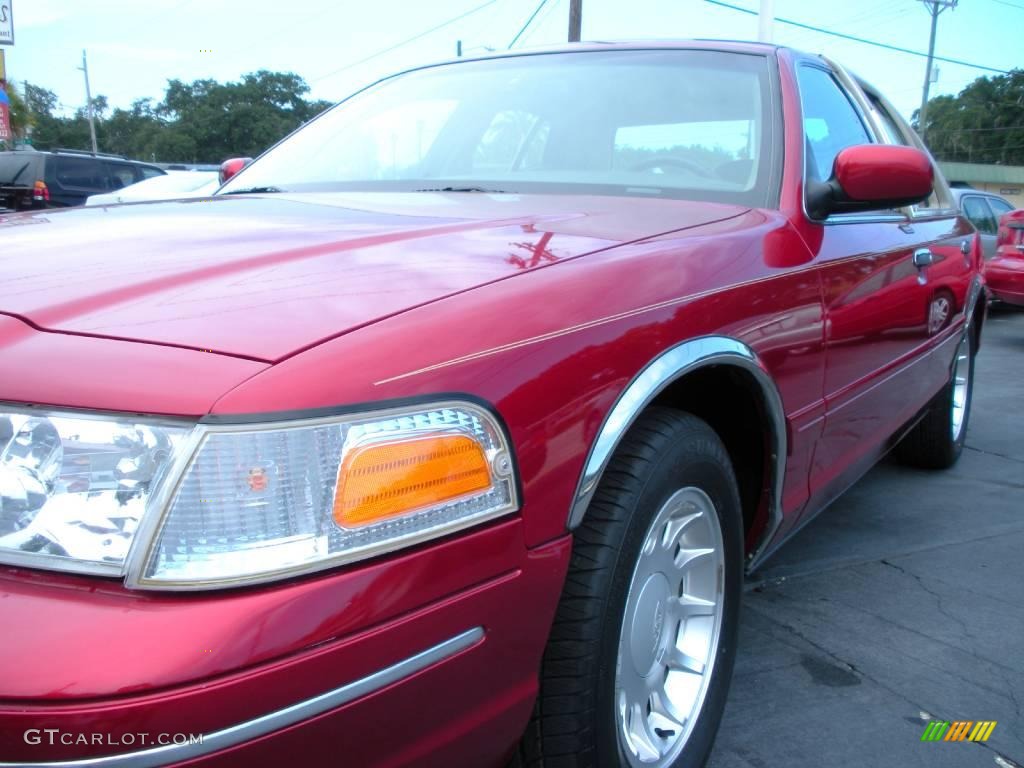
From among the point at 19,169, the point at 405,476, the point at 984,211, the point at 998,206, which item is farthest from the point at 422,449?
the point at 19,169

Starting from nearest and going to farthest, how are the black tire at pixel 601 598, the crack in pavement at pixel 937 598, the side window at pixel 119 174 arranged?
the black tire at pixel 601 598
the crack in pavement at pixel 937 598
the side window at pixel 119 174

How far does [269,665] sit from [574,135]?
1972 millimetres

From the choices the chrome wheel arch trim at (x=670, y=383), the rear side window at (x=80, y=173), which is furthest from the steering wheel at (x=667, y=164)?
the rear side window at (x=80, y=173)

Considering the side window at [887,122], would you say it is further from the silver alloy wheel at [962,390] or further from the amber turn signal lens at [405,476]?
the amber turn signal lens at [405,476]

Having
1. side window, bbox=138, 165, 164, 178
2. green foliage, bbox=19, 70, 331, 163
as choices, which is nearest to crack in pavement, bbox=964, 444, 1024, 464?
side window, bbox=138, 165, 164, 178

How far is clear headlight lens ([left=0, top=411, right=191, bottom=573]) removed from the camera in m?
1.13

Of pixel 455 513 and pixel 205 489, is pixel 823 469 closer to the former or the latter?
pixel 455 513

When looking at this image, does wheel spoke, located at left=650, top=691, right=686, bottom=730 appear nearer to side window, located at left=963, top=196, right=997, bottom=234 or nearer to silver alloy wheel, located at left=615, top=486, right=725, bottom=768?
silver alloy wheel, located at left=615, top=486, right=725, bottom=768

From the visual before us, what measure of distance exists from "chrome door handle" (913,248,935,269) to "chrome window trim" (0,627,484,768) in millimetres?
2521

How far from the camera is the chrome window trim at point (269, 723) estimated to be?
1.02 meters

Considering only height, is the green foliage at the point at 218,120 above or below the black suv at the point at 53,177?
above

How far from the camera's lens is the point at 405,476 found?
123 cm

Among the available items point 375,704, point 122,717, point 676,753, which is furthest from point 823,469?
point 122,717

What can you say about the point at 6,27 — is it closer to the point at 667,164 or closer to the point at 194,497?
the point at 667,164
